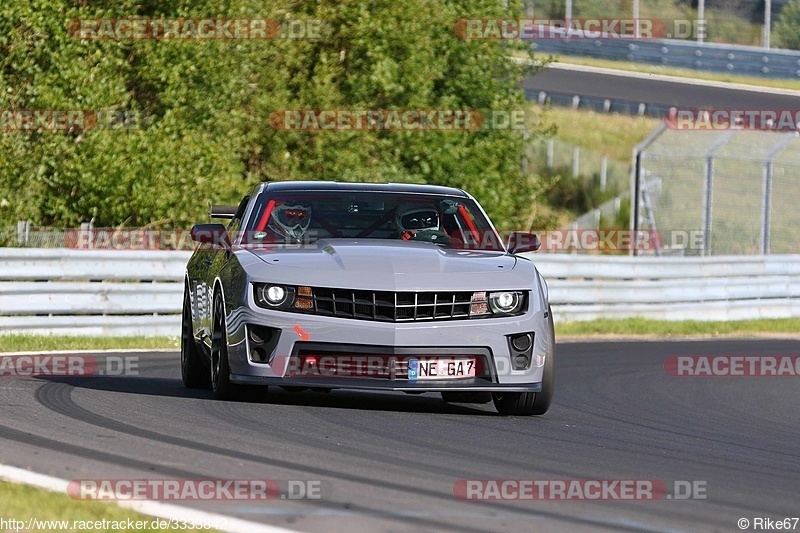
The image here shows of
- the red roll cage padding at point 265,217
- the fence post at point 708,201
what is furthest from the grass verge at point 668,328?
the red roll cage padding at point 265,217

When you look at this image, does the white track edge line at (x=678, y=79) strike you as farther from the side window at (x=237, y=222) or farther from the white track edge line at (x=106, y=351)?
the side window at (x=237, y=222)

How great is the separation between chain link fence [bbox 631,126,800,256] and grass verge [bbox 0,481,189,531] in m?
18.6

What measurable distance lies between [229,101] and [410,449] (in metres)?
16.0

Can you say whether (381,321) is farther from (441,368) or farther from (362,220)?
(362,220)

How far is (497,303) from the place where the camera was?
872 cm

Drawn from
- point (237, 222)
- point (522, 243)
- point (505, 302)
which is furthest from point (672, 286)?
point (505, 302)

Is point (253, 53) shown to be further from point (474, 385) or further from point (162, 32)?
point (474, 385)

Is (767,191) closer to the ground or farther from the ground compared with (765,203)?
farther from the ground

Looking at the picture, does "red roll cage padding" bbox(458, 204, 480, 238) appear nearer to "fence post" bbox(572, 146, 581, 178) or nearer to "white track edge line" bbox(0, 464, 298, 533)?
"white track edge line" bbox(0, 464, 298, 533)

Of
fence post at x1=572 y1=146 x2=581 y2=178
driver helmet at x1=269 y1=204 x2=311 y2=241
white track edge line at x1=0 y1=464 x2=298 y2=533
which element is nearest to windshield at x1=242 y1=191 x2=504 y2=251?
driver helmet at x1=269 y1=204 x2=311 y2=241

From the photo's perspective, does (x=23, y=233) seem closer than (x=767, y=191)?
Yes

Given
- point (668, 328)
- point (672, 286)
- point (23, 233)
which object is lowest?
point (668, 328)

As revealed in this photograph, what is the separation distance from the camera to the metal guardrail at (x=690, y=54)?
3972 cm

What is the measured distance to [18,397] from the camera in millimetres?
9133
